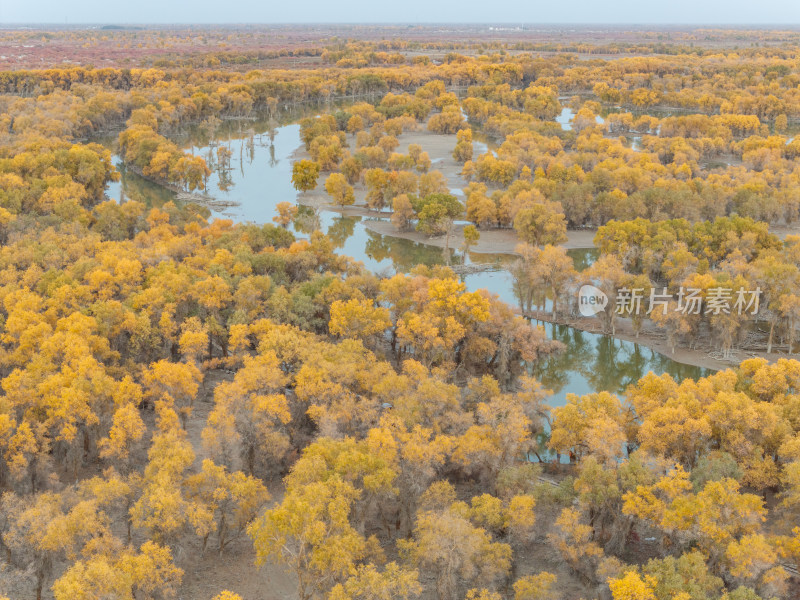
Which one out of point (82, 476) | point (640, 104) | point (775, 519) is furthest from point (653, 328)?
point (640, 104)

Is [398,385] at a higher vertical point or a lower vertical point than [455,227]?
lower

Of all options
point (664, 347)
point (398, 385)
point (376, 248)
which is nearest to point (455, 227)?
point (376, 248)

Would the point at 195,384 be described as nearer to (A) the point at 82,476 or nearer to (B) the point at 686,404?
(A) the point at 82,476

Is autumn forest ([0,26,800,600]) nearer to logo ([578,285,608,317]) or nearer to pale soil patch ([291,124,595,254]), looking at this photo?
pale soil patch ([291,124,595,254])

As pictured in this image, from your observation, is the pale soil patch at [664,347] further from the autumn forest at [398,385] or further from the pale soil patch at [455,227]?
the pale soil patch at [455,227]

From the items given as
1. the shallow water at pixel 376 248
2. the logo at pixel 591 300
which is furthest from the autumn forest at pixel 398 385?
the logo at pixel 591 300

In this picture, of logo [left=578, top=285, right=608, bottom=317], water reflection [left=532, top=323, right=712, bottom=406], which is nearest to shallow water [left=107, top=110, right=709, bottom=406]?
water reflection [left=532, top=323, right=712, bottom=406]

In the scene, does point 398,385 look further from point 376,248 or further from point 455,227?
point 455,227
